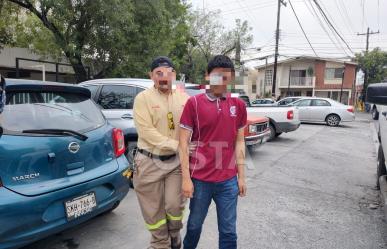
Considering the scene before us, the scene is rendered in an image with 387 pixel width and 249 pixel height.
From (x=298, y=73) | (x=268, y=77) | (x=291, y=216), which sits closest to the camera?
(x=291, y=216)

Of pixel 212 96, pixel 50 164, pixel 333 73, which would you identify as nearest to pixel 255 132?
pixel 212 96

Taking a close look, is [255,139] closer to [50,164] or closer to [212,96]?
[212,96]

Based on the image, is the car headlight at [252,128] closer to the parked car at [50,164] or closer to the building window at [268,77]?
the parked car at [50,164]

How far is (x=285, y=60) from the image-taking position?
39.6 metres

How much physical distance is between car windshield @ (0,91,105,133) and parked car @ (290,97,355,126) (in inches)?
489

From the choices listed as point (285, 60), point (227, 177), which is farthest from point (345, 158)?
point (285, 60)

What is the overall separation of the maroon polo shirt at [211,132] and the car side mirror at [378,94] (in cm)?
111

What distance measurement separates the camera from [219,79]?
2.30 m

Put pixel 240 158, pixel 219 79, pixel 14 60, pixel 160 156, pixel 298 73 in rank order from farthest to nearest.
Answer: pixel 298 73
pixel 14 60
pixel 160 156
pixel 240 158
pixel 219 79

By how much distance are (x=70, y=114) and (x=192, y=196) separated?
1500 millimetres

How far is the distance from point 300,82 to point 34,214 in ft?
132

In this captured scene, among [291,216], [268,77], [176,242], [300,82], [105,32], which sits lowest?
[291,216]

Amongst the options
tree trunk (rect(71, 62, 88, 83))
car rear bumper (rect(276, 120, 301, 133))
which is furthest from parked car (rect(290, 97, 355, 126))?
tree trunk (rect(71, 62, 88, 83))

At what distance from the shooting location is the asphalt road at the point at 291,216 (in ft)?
10.4
